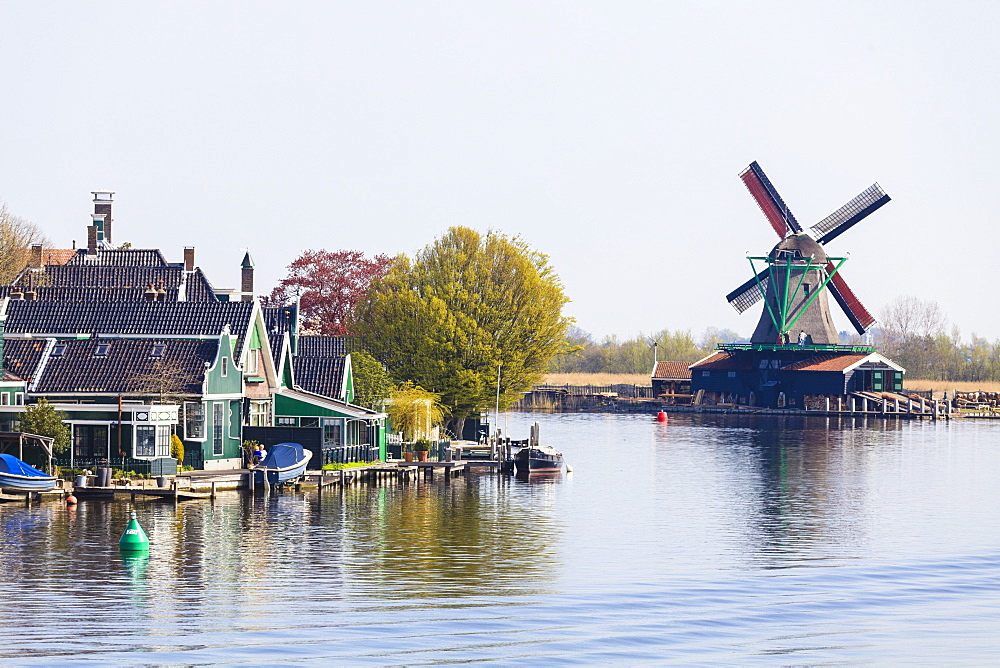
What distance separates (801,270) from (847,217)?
8117 millimetres

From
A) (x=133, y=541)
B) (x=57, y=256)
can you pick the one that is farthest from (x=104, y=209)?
(x=133, y=541)

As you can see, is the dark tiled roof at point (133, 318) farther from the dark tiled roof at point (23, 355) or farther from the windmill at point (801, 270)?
the windmill at point (801, 270)

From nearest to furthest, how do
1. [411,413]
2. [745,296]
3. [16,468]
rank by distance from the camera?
[16,468], [411,413], [745,296]

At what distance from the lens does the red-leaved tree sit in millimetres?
129125

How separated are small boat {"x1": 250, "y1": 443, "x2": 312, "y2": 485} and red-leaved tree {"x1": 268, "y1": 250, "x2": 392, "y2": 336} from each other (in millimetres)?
58883

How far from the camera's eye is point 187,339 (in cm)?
7050

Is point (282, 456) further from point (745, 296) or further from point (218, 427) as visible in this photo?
point (745, 296)

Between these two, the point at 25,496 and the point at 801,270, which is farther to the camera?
the point at 801,270

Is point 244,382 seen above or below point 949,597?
above

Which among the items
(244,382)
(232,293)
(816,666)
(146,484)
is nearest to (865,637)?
(816,666)

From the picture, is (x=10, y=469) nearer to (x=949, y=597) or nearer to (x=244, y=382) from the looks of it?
(x=244, y=382)

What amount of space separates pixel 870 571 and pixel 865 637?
10.7 metres

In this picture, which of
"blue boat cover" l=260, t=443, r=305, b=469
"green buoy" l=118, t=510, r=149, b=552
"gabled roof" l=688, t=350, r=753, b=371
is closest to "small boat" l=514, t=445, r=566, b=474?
"blue boat cover" l=260, t=443, r=305, b=469

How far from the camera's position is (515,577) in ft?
155
